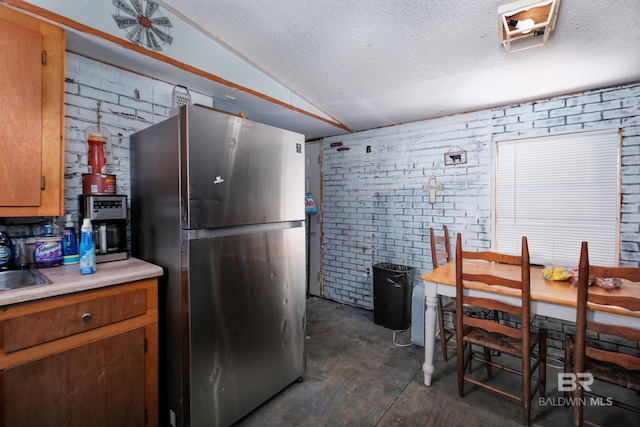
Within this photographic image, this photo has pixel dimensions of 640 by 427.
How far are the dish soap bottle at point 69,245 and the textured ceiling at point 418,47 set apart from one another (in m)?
1.56

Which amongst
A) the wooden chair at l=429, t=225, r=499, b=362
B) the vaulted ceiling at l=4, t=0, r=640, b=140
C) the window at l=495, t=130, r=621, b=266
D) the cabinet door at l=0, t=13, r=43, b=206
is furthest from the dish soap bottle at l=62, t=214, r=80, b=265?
the window at l=495, t=130, r=621, b=266

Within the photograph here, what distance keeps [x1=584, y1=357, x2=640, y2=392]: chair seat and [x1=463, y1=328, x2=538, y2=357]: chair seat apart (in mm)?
296

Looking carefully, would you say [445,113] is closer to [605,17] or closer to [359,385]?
[605,17]

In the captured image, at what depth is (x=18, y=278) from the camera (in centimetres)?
159

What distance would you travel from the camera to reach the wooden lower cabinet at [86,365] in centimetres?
125

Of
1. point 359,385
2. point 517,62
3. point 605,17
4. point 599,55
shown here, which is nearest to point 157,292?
point 359,385

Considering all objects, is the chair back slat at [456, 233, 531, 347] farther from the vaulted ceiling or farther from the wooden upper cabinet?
the wooden upper cabinet

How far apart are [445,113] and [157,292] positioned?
122 inches

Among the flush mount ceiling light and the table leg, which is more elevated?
the flush mount ceiling light

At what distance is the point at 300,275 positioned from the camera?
2.25m

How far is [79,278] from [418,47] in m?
2.45

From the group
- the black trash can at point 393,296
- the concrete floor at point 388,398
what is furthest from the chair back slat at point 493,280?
the black trash can at point 393,296

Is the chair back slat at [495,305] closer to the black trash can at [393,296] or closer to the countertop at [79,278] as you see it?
the black trash can at [393,296]

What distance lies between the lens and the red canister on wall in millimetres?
1980
